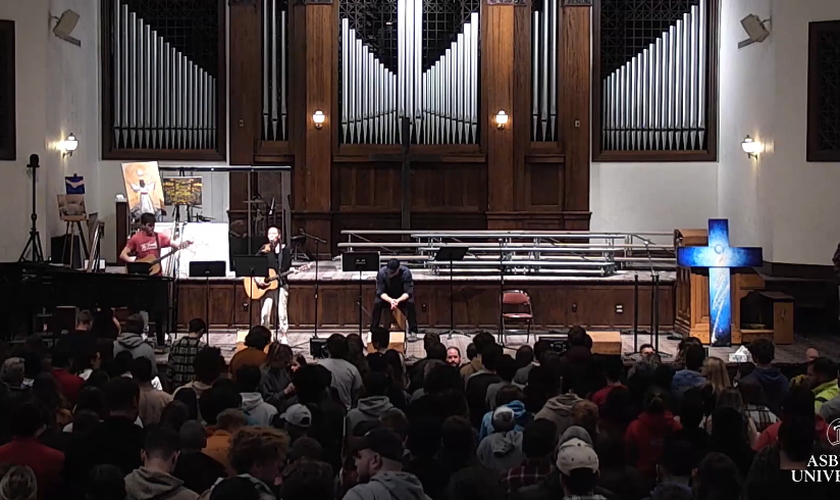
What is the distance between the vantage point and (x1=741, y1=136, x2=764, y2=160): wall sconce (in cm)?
1777

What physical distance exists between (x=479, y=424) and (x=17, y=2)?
39.7ft

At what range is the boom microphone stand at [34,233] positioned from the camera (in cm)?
1694

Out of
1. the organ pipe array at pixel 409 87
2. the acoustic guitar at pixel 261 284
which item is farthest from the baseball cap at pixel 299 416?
the organ pipe array at pixel 409 87

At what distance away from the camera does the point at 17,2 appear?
17406 mm

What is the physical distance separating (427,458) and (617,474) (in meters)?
0.95

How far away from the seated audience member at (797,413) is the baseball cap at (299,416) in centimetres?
258

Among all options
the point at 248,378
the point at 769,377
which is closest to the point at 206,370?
the point at 248,378

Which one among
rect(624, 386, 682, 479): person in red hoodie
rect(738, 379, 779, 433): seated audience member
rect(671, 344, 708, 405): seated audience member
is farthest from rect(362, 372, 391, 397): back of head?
rect(738, 379, 779, 433): seated audience member

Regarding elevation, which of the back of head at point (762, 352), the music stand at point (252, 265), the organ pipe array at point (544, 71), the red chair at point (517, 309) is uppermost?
the organ pipe array at point (544, 71)

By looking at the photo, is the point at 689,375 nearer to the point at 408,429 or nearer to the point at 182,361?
the point at 408,429

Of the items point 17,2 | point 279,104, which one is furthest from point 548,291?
point 17,2

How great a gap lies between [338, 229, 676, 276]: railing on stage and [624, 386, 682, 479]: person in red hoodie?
9.58m

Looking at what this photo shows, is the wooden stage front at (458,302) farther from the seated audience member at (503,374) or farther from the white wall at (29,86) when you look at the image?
the seated audience member at (503,374)

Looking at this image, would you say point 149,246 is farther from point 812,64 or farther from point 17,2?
point 812,64
